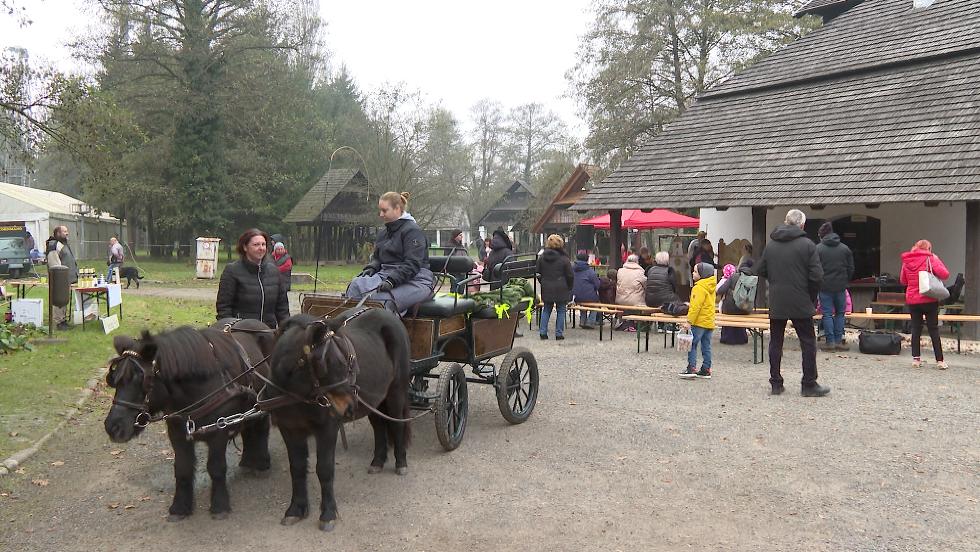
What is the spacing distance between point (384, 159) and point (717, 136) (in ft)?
71.6

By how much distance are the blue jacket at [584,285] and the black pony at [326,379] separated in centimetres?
954

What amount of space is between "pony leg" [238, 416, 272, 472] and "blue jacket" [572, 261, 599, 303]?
9.50 metres

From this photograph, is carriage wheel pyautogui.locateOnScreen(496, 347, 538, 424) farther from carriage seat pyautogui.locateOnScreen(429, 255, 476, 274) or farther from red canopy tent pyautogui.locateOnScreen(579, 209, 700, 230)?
red canopy tent pyautogui.locateOnScreen(579, 209, 700, 230)

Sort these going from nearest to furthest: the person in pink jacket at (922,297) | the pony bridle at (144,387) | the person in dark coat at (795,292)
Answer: the pony bridle at (144,387), the person in dark coat at (795,292), the person in pink jacket at (922,297)

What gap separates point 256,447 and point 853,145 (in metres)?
13.3

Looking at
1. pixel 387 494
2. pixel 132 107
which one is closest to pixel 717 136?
pixel 387 494

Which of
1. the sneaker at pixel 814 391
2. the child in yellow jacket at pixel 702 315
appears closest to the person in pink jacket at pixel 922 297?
the sneaker at pixel 814 391

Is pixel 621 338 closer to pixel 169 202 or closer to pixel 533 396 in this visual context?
pixel 533 396

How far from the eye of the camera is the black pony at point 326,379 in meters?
4.60

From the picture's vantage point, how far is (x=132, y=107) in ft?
112

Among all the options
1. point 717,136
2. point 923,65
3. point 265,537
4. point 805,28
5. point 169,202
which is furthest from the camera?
point 169,202

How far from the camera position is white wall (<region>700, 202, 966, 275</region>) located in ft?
50.0

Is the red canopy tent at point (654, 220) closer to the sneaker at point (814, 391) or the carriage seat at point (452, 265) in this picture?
the sneaker at point (814, 391)

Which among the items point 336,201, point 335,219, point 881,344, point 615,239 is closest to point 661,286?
point 881,344
